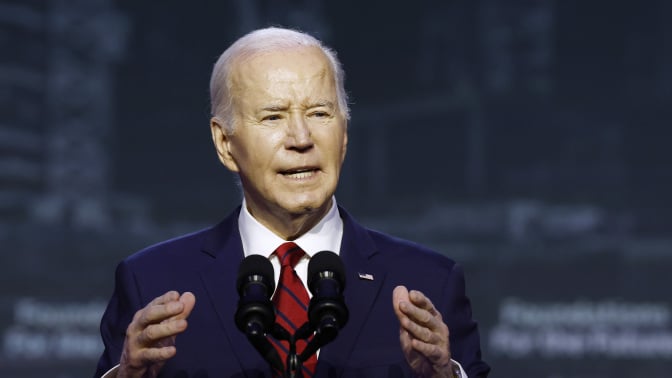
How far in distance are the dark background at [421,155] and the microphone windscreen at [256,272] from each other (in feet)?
12.6

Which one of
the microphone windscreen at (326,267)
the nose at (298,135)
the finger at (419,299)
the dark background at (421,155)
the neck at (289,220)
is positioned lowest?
the dark background at (421,155)

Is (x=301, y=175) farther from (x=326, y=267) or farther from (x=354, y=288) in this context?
(x=326, y=267)

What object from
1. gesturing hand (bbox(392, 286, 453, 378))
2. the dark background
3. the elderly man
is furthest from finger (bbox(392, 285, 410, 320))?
the dark background

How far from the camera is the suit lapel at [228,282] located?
6.44ft

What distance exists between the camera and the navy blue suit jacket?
6.49ft

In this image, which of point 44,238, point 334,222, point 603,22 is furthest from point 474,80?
point 334,222

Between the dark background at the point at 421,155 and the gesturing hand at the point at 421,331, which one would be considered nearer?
the gesturing hand at the point at 421,331

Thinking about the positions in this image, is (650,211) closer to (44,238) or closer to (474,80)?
(474,80)

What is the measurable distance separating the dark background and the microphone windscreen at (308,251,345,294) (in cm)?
383

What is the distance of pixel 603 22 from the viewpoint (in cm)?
579

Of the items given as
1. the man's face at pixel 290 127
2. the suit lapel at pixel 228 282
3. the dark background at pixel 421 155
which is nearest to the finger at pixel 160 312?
the suit lapel at pixel 228 282

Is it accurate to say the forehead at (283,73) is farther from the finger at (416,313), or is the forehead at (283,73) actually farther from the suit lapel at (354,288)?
the finger at (416,313)

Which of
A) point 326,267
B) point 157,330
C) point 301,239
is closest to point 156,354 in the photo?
point 157,330

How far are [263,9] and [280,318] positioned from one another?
154 inches
